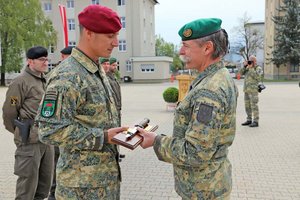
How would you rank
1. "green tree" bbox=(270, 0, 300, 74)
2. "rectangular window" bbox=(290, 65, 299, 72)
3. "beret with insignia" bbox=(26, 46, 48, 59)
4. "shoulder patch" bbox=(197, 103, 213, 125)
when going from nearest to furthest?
"shoulder patch" bbox=(197, 103, 213, 125) → "beret with insignia" bbox=(26, 46, 48, 59) → "green tree" bbox=(270, 0, 300, 74) → "rectangular window" bbox=(290, 65, 299, 72)

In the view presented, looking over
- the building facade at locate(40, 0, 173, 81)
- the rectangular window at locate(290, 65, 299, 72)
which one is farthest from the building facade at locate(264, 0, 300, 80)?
the building facade at locate(40, 0, 173, 81)

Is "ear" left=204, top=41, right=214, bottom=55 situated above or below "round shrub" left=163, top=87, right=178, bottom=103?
above

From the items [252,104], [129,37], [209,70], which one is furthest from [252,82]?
[129,37]

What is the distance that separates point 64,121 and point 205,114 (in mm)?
755

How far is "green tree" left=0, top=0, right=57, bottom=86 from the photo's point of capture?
32.1 meters

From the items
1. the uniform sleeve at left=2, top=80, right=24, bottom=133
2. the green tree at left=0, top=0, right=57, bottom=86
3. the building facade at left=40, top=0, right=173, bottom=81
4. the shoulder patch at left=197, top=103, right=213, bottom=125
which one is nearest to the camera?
the shoulder patch at left=197, top=103, right=213, bottom=125

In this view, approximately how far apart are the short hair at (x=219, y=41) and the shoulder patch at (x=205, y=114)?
1.17 feet

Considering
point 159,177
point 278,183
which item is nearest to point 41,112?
point 159,177

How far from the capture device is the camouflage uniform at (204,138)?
170cm

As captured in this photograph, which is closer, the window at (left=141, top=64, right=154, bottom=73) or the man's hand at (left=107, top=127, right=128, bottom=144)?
the man's hand at (left=107, top=127, right=128, bottom=144)

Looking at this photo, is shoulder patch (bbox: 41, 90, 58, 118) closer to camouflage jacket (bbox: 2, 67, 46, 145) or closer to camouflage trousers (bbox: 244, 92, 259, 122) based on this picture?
camouflage jacket (bbox: 2, 67, 46, 145)

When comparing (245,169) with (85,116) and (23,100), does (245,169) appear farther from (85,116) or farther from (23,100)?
(85,116)

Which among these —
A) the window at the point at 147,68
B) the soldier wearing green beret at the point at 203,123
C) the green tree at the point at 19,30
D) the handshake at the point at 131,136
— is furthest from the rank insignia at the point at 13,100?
the window at the point at 147,68

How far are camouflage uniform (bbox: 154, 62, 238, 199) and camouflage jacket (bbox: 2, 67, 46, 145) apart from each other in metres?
2.07
